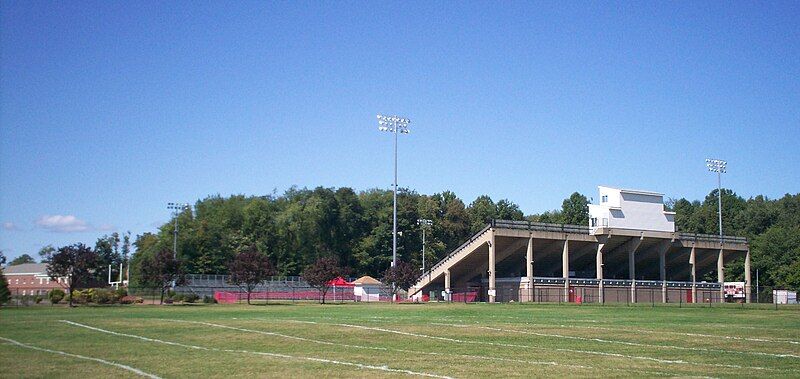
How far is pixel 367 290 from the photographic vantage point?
8988 centimetres

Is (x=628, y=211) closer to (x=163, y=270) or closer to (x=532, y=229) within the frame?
(x=532, y=229)

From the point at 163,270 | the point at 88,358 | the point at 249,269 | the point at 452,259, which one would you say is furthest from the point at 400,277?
the point at 88,358

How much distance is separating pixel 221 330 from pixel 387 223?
86.3m

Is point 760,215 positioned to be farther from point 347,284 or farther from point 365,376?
point 365,376

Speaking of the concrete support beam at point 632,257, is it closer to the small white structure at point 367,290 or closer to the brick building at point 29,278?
the small white structure at point 367,290

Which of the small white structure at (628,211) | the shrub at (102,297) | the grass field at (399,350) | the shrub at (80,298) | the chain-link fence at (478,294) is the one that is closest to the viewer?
the grass field at (399,350)

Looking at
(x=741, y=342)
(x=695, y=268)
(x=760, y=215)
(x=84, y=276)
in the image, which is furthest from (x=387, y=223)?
(x=741, y=342)

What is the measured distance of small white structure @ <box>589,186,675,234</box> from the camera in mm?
87438

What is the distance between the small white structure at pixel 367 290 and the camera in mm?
88938

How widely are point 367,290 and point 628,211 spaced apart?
31640mm

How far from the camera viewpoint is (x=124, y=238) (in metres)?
167

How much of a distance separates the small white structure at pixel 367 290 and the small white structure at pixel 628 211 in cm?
2574

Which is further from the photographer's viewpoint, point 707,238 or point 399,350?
point 707,238

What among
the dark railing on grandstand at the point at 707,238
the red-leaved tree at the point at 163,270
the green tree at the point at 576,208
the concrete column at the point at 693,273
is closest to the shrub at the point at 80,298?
the red-leaved tree at the point at 163,270
